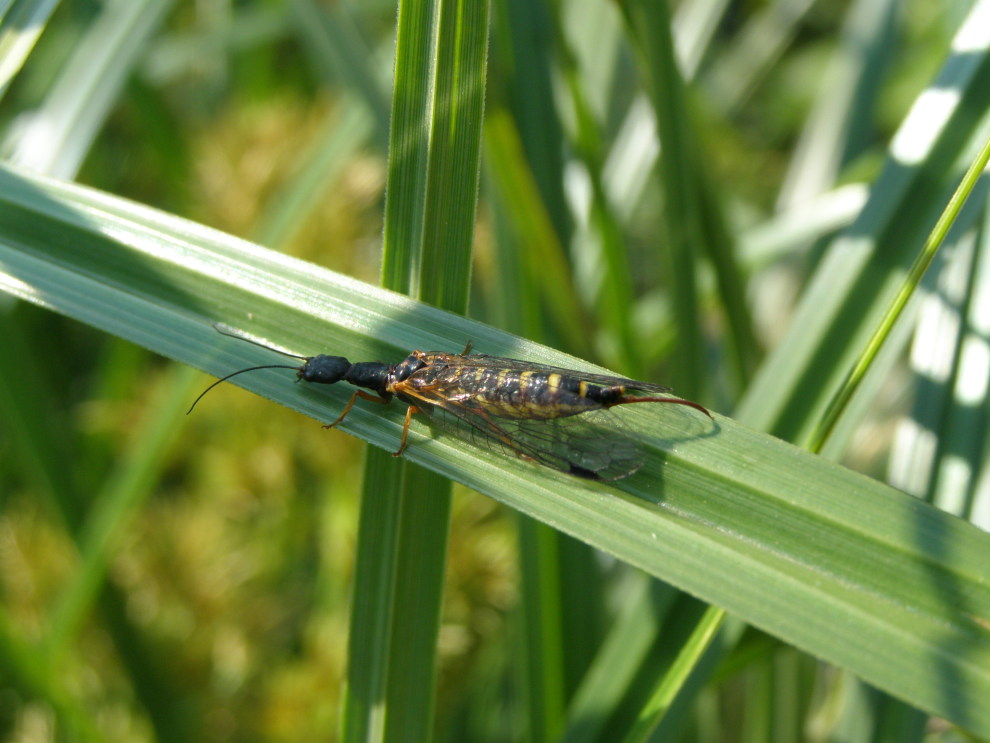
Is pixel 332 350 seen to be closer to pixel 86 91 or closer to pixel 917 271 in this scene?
pixel 917 271

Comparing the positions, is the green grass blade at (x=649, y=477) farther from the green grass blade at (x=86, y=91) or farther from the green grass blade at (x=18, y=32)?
the green grass blade at (x=86, y=91)

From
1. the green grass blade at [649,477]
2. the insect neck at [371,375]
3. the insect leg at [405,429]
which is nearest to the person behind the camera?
the green grass blade at [649,477]

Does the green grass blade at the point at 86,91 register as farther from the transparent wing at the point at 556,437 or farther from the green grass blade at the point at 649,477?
the transparent wing at the point at 556,437

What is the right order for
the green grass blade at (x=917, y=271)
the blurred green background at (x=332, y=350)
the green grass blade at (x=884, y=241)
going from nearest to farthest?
the green grass blade at (x=917, y=271)
the green grass blade at (x=884, y=241)
the blurred green background at (x=332, y=350)

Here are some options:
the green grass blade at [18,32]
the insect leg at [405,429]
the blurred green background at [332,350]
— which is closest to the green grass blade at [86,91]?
the blurred green background at [332,350]

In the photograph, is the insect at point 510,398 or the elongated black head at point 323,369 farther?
the elongated black head at point 323,369

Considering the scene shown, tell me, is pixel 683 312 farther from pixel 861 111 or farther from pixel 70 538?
pixel 70 538

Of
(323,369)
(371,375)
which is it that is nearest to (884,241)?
(371,375)

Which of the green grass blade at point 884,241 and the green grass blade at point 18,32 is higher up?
the green grass blade at point 884,241

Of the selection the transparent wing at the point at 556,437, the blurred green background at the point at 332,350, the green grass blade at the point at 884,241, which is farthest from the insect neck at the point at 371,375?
the green grass blade at the point at 884,241

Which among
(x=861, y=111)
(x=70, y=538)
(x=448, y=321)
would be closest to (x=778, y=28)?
(x=861, y=111)
